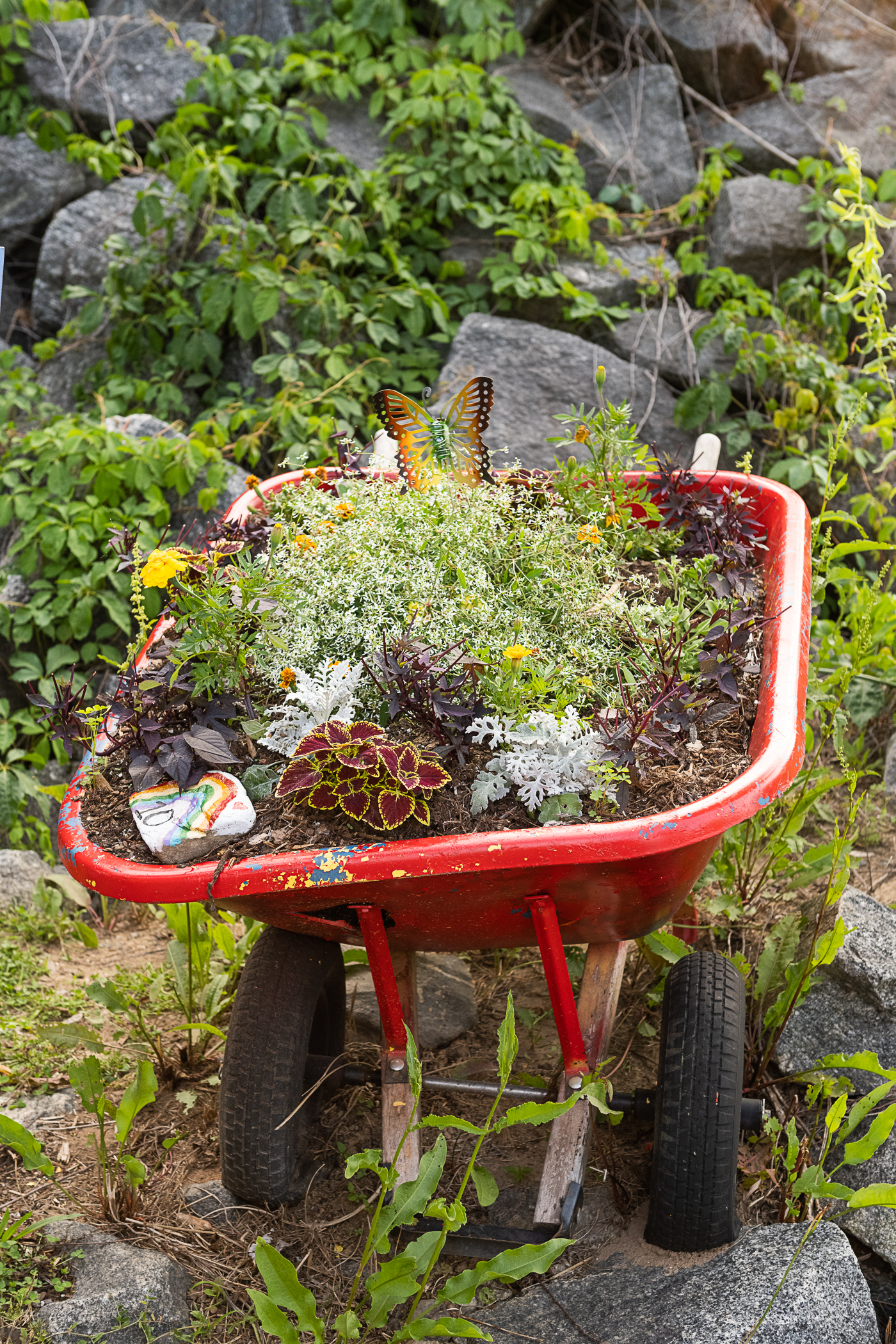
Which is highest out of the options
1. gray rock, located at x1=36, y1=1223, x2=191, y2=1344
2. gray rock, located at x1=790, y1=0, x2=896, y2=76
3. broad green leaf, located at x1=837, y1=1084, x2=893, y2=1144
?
gray rock, located at x1=790, y1=0, x2=896, y2=76

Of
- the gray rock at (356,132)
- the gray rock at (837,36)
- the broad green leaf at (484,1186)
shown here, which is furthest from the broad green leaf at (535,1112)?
the gray rock at (837,36)

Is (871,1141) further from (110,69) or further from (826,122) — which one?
(110,69)

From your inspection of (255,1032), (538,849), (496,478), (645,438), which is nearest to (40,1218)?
(255,1032)

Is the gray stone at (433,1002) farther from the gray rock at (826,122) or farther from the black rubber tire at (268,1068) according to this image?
the gray rock at (826,122)

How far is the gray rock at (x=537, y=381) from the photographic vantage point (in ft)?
A: 12.1

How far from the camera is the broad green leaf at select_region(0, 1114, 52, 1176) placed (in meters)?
1.64

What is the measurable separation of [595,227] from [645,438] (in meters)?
1.26

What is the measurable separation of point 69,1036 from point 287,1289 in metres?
0.75

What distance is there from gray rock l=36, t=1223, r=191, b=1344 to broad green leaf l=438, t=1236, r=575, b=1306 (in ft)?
1.70

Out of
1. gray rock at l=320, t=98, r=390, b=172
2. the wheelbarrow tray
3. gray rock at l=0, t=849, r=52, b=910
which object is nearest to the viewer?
the wheelbarrow tray

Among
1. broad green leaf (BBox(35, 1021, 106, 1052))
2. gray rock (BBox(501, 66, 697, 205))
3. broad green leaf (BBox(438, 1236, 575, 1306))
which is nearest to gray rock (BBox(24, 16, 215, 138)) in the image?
Answer: gray rock (BBox(501, 66, 697, 205))

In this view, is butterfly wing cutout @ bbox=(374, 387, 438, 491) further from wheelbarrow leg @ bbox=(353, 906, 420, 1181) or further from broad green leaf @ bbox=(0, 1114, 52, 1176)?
broad green leaf @ bbox=(0, 1114, 52, 1176)

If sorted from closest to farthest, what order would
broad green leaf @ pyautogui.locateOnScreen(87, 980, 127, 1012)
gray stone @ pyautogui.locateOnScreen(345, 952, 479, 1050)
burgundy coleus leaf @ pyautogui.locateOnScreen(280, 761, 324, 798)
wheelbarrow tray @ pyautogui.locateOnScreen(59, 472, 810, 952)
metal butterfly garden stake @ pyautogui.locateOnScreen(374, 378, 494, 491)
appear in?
wheelbarrow tray @ pyautogui.locateOnScreen(59, 472, 810, 952)
burgundy coleus leaf @ pyautogui.locateOnScreen(280, 761, 324, 798)
broad green leaf @ pyautogui.locateOnScreen(87, 980, 127, 1012)
metal butterfly garden stake @ pyautogui.locateOnScreen(374, 378, 494, 491)
gray stone @ pyautogui.locateOnScreen(345, 952, 479, 1050)

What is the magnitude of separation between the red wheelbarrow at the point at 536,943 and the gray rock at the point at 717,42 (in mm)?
4137
